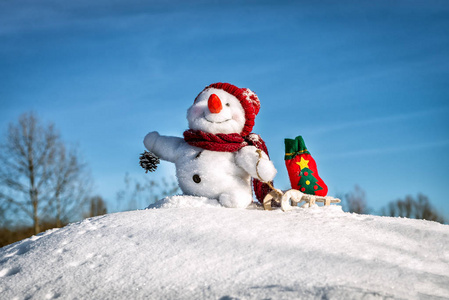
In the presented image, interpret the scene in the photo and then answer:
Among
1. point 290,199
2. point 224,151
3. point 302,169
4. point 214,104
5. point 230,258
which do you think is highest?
point 214,104

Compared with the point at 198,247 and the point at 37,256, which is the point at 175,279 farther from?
the point at 37,256

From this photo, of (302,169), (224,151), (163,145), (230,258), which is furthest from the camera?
(163,145)

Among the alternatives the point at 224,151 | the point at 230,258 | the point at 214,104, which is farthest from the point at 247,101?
the point at 230,258

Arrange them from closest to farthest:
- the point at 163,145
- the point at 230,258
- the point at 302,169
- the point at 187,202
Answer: the point at 230,258 < the point at 187,202 < the point at 302,169 < the point at 163,145

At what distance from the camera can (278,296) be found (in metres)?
1.47

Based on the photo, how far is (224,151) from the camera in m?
2.64

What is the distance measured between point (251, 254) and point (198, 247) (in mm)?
255

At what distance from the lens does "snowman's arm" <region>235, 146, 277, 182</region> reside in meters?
2.55

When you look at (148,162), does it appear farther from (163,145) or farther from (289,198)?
(289,198)

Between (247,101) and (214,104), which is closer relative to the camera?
(214,104)

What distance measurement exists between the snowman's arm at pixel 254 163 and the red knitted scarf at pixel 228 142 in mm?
73

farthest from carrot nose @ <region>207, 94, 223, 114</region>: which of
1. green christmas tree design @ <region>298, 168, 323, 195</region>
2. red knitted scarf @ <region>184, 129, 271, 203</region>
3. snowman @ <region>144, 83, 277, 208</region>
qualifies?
green christmas tree design @ <region>298, 168, 323, 195</region>

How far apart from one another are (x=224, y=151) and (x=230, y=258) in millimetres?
980

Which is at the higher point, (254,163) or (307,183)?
(254,163)
